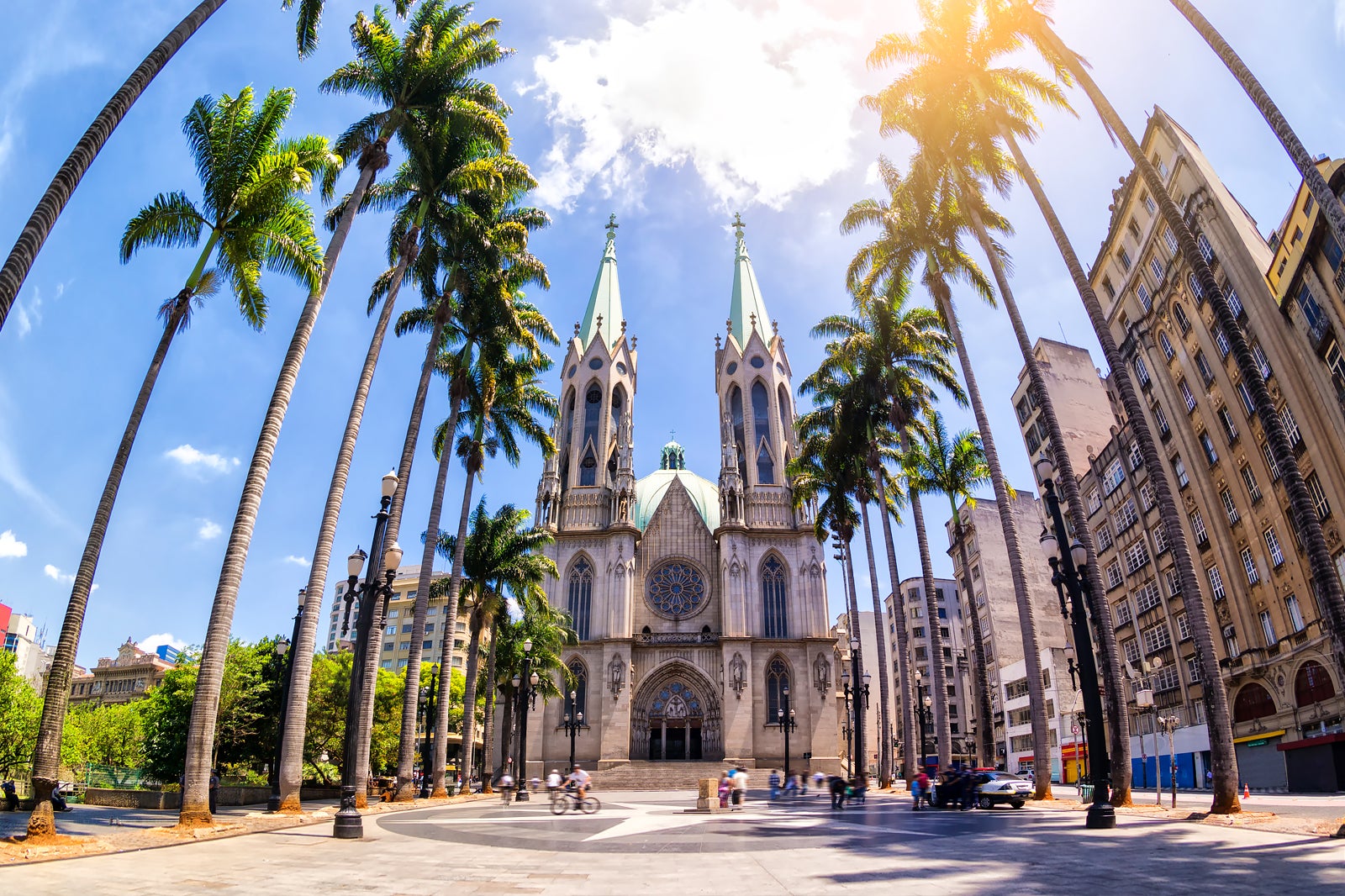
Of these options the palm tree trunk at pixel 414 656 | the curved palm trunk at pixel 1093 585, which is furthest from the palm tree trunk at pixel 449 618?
the curved palm trunk at pixel 1093 585

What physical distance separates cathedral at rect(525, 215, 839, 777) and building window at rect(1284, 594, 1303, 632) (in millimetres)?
22214

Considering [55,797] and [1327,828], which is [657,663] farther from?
[1327,828]

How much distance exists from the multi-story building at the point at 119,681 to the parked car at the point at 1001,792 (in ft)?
312

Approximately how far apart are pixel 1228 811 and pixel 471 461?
84.9ft

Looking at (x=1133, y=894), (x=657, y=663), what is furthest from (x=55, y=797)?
(x=657, y=663)

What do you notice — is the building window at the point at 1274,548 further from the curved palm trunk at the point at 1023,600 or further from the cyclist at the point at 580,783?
the cyclist at the point at 580,783

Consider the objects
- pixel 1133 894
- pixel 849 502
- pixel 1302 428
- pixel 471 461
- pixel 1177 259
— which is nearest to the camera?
pixel 1133 894

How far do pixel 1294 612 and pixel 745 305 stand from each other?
44798 mm

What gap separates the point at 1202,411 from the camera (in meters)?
33.4

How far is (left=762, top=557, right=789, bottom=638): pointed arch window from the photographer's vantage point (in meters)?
50.8

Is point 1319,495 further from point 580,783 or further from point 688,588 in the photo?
point 688,588

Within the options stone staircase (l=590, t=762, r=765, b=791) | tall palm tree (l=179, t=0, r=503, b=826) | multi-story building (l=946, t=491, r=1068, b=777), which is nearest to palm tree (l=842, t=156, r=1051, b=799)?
tall palm tree (l=179, t=0, r=503, b=826)

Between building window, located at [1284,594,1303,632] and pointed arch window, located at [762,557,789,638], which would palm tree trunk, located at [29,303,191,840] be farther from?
pointed arch window, located at [762,557,789,638]

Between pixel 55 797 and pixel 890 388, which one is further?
pixel 890 388
